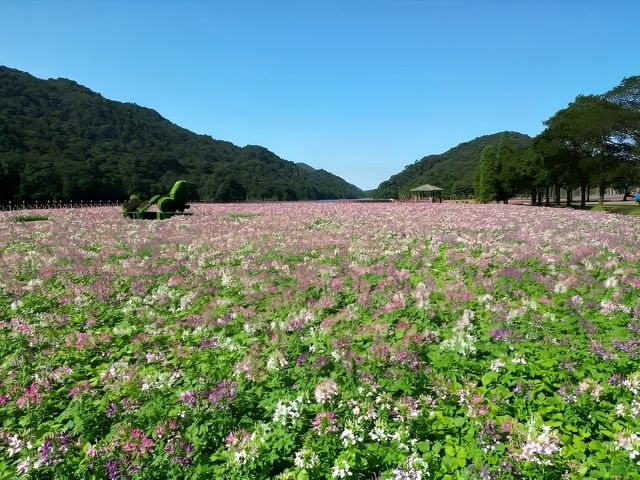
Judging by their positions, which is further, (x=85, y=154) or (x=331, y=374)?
(x=85, y=154)

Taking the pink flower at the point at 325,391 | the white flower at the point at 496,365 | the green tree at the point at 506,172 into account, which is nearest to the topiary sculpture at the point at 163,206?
the pink flower at the point at 325,391

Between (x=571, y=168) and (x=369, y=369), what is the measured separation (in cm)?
6528

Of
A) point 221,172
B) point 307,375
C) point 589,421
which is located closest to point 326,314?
point 307,375

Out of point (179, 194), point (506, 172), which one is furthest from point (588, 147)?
point (179, 194)

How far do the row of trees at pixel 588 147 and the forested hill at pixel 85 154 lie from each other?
72161mm

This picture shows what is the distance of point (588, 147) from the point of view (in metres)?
52.1

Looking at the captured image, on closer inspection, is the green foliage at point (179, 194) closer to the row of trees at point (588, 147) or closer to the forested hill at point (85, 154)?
the forested hill at point (85, 154)

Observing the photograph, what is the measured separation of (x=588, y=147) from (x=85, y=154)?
109813 mm

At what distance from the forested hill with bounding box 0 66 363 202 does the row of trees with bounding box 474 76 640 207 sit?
237 feet

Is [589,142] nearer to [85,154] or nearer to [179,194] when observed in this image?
[179,194]

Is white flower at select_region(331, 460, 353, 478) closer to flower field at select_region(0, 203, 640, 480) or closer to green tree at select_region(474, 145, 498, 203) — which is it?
flower field at select_region(0, 203, 640, 480)

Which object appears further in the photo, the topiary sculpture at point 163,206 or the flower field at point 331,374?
the topiary sculpture at point 163,206

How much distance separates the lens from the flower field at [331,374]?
3.78 m

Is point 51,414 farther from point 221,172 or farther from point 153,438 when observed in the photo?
point 221,172
